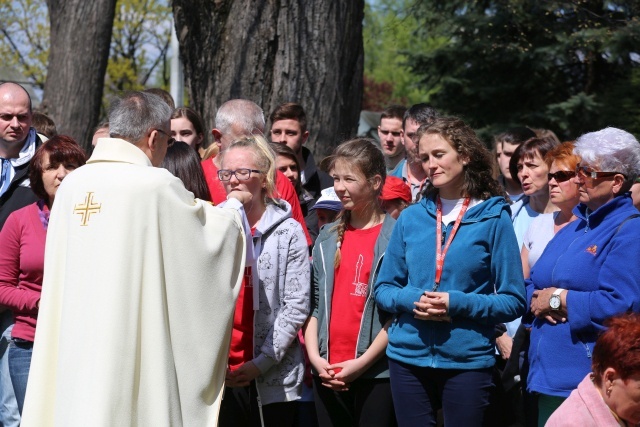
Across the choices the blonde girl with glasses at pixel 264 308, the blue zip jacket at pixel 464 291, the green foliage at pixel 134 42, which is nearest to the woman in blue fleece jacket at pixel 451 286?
the blue zip jacket at pixel 464 291

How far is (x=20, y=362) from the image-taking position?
213 inches

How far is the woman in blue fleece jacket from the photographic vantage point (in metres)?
4.54

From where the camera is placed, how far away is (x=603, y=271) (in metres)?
4.39

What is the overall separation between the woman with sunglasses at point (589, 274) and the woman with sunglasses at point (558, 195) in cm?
42

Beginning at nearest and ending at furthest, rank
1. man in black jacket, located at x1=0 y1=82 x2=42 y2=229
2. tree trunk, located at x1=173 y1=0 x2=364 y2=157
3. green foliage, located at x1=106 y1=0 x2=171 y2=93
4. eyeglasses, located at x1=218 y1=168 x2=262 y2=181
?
eyeglasses, located at x1=218 y1=168 x2=262 y2=181 → man in black jacket, located at x1=0 y1=82 x2=42 y2=229 → tree trunk, located at x1=173 y1=0 x2=364 y2=157 → green foliage, located at x1=106 y1=0 x2=171 y2=93

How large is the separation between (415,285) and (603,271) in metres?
0.88

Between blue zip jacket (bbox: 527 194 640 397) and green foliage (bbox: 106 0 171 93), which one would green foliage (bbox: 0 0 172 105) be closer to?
green foliage (bbox: 106 0 171 93)

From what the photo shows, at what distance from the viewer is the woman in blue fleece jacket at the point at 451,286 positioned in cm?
454

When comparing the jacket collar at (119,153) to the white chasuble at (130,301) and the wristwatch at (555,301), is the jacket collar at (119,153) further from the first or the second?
the wristwatch at (555,301)

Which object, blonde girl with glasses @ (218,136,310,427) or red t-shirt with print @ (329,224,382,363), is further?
red t-shirt with print @ (329,224,382,363)

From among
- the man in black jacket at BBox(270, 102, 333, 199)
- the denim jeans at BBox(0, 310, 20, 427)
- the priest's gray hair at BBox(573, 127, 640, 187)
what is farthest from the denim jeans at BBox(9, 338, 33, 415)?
the priest's gray hair at BBox(573, 127, 640, 187)

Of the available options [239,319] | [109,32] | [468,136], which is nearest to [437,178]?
[468,136]

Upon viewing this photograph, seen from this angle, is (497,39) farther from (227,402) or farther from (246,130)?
(227,402)

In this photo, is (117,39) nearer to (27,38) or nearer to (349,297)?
(27,38)
